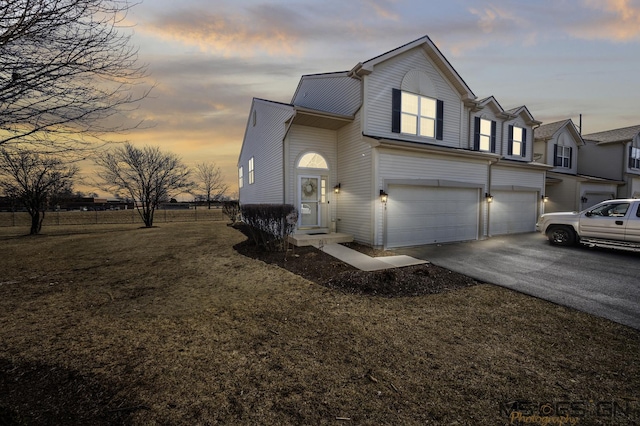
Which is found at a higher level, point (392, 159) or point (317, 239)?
point (392, 159)

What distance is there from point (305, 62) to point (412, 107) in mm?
6563

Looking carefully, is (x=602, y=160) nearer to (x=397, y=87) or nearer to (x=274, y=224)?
(x=397, y=87)

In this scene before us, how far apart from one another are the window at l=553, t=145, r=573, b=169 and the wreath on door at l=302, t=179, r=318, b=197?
17730mm

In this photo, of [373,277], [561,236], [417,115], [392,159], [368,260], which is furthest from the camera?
[417,115]

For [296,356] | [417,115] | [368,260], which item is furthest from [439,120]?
[296,356]

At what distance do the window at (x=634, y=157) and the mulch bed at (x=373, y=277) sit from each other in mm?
24277

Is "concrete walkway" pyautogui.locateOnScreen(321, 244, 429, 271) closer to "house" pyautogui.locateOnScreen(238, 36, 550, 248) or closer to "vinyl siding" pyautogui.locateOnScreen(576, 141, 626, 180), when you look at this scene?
"house" pyautogui.locateOnScreen(238, 36, 550, 248)

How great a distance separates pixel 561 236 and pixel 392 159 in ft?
23.4

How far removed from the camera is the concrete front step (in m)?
9.51

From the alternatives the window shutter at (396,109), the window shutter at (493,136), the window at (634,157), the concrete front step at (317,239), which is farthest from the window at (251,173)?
the window at (634,157)

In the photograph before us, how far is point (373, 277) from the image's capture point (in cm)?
607

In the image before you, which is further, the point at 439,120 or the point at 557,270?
the point at 439,120

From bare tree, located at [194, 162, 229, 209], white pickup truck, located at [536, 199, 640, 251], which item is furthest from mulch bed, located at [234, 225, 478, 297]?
bare tree, located at [194, 162, 229, 209]

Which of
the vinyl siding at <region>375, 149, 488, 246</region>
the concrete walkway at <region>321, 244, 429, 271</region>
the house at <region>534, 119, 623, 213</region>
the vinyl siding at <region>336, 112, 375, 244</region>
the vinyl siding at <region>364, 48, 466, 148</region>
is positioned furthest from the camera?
the house at <region>534, 119, 623, 213</region>
